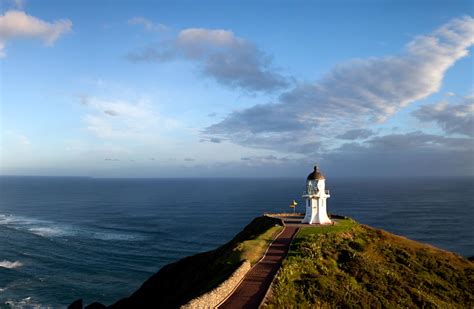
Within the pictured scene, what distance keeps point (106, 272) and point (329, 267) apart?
47357 mm

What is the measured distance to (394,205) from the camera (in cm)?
15200

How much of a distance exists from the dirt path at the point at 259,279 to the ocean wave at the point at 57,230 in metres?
63.7

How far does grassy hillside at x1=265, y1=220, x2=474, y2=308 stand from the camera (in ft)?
91.1

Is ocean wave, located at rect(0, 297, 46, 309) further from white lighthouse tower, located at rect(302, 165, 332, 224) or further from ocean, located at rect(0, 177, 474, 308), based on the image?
white lighthouse tower, located at rect(302, 165, 332, 224)

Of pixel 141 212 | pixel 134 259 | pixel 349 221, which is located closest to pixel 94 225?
pixel 141 212

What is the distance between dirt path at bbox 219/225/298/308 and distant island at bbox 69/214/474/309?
2.00ft

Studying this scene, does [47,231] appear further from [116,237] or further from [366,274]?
[366,274]

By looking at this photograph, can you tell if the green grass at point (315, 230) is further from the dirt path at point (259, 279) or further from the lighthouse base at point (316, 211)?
the lighthouse base at point (316, 211)

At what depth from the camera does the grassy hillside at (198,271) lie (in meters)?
32.9

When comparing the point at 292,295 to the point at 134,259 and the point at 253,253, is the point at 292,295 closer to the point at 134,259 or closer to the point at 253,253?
the point at 253,253

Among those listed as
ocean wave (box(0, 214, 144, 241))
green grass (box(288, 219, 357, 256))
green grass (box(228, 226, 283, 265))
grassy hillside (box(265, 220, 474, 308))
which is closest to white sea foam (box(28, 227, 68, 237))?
ocean wave (box(0, 214, 144, 241))

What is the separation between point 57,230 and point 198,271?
76.7 m

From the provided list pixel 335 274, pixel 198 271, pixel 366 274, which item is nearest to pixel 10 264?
pixel 198 271

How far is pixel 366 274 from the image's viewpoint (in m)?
33.7
